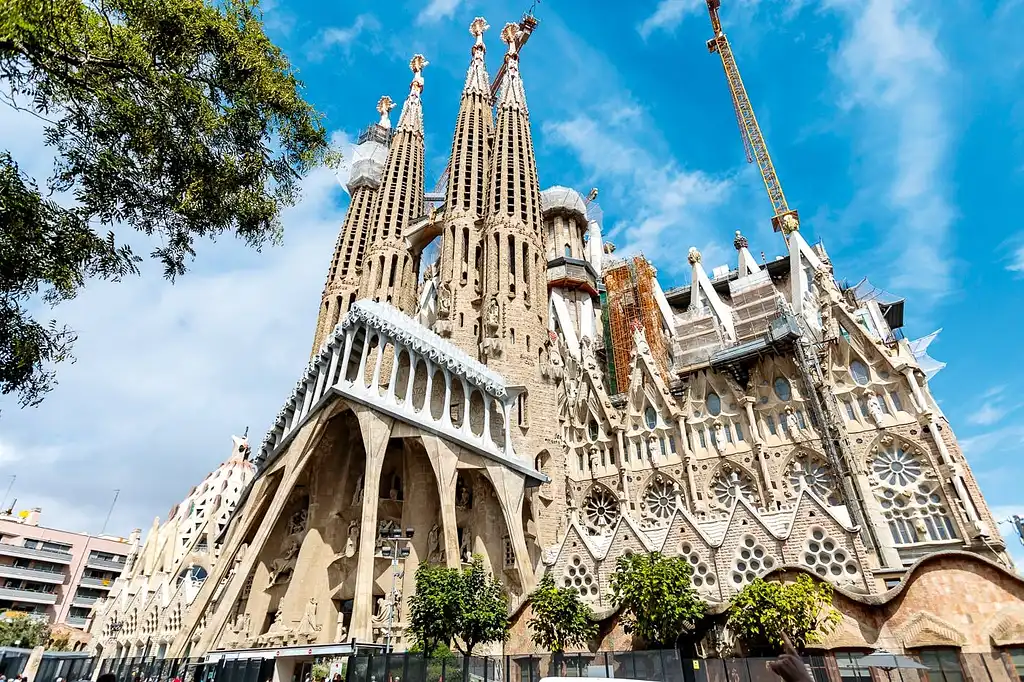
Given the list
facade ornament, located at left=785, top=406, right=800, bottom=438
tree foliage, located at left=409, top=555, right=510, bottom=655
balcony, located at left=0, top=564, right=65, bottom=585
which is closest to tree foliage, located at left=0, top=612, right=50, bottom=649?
balcony, located at left=0, top=564, right=65, bottom=585

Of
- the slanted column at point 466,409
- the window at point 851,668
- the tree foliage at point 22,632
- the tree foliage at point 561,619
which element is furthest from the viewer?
the tree foliage at point 22,632

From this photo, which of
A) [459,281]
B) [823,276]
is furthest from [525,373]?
[823,276]

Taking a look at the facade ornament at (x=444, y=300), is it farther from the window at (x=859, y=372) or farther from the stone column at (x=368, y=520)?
the window at (x=859, y=372)

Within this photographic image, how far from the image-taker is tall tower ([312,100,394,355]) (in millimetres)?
35344

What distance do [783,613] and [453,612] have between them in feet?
25.6

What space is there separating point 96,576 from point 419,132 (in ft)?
172

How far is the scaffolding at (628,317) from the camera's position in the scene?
115ft

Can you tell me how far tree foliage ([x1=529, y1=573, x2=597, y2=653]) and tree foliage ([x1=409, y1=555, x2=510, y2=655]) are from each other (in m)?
1.05

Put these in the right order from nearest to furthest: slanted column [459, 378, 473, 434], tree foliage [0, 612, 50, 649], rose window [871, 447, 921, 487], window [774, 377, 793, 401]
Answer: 1. rose window [871, 447, 921, 487]
2. slanted column [459, 378, 473, 434]
3. window [774, 377, 793, 401]
4. tree foliage [0, 612, 50, 649]

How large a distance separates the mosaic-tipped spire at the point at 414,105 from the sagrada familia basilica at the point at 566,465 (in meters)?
10.2

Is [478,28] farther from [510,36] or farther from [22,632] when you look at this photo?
[22,632]

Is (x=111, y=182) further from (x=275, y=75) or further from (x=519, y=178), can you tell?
(x=519, y=178)

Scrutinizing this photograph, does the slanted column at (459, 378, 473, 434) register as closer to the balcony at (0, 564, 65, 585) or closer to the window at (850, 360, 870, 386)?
the window at (850, 360, 870, 386)

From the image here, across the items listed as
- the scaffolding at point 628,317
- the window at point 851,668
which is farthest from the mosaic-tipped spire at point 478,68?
the window at point 851,668
